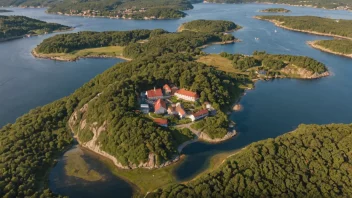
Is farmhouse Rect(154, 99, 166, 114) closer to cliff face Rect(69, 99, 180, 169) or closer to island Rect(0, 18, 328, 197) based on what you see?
island Rect(0, 18, 328, 197)

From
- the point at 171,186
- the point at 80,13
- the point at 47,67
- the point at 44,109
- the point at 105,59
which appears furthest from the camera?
the point at 80,13

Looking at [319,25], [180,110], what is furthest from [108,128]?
[319,25]

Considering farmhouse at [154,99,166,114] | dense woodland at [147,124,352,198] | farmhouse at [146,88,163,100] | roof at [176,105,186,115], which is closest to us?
dense woodland at [147,124,352,198]

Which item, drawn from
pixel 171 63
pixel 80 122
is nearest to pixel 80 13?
pixel 171 63

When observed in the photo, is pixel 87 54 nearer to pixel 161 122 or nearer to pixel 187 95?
pixel 187 95

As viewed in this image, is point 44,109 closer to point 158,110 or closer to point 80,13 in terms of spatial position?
point 158,110

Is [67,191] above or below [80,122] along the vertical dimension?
below

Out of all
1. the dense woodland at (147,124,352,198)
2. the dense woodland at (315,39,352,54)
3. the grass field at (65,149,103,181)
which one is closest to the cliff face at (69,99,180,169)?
the grass field at (65,149,103,181)
